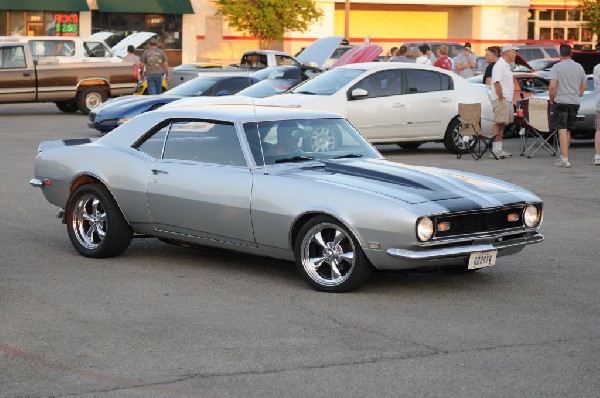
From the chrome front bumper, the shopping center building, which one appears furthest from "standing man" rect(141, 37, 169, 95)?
the shopping center building

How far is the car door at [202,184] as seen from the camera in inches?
365

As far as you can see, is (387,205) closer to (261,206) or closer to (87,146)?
(261,206)

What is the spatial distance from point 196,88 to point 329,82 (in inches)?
179

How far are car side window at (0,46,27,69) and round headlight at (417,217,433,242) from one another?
22.7 meters

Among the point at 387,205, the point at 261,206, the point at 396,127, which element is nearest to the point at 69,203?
the point at 261,206

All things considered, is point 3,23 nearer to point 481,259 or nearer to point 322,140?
point 322,140

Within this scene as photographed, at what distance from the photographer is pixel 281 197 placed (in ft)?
29.5

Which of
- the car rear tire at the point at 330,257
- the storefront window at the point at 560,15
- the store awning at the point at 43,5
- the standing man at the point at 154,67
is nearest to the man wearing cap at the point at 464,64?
the standing man at the point at 154,67

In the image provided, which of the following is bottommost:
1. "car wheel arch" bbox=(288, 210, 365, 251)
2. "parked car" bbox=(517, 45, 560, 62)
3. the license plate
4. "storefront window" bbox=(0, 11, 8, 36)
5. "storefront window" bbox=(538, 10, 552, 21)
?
the license plate

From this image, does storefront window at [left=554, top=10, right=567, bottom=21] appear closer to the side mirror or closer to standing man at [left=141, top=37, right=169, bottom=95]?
standing man at [left=141, top=37, right=169, bottom=95]

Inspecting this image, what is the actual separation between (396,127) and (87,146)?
10198 mm

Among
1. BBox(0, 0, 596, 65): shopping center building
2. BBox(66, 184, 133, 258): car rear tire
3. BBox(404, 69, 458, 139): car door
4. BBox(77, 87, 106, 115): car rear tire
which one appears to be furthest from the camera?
BBox(0, 0, 596, 65): shopping center building

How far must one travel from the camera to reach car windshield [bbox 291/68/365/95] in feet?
65.3

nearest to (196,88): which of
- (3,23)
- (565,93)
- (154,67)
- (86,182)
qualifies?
(154,67)
